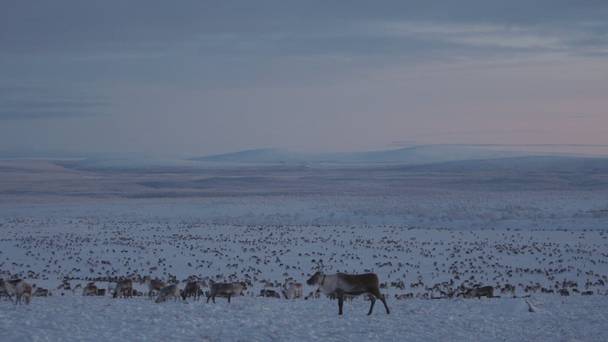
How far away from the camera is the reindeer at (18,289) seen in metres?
13.1

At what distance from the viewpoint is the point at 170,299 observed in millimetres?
14539

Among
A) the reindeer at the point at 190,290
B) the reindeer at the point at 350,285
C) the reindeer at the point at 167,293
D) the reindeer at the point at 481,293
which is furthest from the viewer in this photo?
the reindeer at the point at 481,293

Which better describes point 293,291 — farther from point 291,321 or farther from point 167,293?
point 291,321

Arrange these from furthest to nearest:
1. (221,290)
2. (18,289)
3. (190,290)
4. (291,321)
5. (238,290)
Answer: (238,290) < (190,290) < (221,290) < (18,289) < (291,321)

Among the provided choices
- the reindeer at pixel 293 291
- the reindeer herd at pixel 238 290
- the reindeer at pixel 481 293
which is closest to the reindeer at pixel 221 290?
the reindeer herd at pixel 238 290

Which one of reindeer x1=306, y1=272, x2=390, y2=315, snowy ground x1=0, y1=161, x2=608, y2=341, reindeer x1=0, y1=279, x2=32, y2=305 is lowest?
snowy ground x1=0, y1=161, x2=608, y2=341

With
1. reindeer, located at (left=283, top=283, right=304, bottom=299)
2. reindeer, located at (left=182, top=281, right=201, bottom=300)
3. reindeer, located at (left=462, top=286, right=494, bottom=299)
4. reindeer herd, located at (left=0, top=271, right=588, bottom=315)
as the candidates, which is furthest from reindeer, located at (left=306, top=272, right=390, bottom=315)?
reindeer, located at (left=462, top=286, right=494, bottom=299)

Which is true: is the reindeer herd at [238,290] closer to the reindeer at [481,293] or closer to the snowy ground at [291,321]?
the reindeer at [481,293]

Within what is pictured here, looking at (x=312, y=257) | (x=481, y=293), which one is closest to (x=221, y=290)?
(x=481, y=293)

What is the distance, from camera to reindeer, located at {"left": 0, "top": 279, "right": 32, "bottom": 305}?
13133mm

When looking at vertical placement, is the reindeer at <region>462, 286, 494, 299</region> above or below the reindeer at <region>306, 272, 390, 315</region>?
below

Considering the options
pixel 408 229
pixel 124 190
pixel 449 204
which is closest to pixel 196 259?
pixel 408 229

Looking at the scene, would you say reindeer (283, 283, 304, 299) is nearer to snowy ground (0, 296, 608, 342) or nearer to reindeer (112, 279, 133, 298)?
snowy ground (0, 296, 608, 342)

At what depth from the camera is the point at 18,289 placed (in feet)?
43.0
